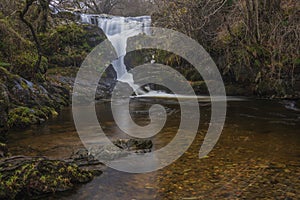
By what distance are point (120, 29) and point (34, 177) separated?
703 inches

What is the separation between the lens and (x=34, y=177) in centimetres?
288

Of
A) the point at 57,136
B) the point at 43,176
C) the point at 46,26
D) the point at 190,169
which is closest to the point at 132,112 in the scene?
the point at 57,136

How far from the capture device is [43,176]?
2.93 m

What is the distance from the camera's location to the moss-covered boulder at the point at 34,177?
2.78 m

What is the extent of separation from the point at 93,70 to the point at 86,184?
13367mm

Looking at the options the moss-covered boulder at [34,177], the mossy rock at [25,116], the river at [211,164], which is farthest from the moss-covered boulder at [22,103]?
the moss-covered boulder at [34,177]

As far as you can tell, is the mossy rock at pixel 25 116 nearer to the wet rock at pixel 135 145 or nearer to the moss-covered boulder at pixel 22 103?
the moss-covered boulder at pixel 22 103

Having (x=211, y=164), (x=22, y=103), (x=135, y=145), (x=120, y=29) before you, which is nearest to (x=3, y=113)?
(x=22, y=103)

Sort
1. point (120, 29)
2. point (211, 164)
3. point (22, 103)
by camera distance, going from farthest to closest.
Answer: point (120, 29) < point (22, 103) < point (211, 164)

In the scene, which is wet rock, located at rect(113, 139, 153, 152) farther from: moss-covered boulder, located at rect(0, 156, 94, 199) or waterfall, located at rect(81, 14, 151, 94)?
waterfall, located at rect(81, 14, 151, 94)

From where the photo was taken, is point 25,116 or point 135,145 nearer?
point 135,145

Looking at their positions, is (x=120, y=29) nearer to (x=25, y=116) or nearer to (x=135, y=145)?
(x=25, y=116)

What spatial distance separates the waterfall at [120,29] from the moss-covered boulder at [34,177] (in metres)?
14.0

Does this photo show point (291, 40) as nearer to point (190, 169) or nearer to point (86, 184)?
→ point (190, 169)
